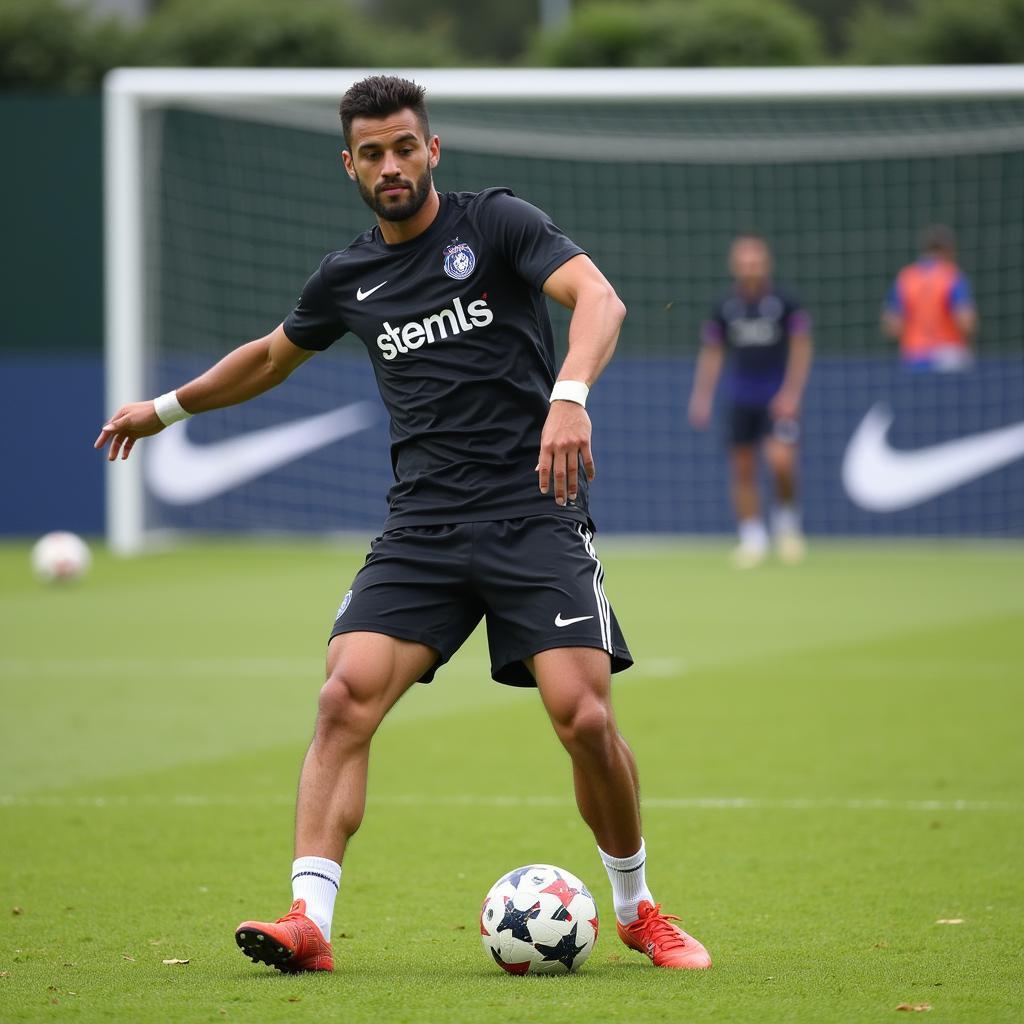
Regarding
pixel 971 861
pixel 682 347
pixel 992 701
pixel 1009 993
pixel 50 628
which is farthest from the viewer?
pixel 682 347

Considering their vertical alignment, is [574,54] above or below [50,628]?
above

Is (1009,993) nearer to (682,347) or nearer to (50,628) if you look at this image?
(50,628)

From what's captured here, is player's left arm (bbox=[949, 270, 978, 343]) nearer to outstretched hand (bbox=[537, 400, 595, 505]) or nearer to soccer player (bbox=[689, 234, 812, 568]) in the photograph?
soccer player (bbox=[689, 234, 812, 568])

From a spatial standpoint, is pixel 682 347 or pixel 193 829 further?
pixel 682 347

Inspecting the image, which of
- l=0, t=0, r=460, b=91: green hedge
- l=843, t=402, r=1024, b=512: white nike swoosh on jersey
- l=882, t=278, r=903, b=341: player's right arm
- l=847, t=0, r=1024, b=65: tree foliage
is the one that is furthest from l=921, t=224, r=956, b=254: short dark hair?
l=0, t=0, r=460, b=91: green hedge

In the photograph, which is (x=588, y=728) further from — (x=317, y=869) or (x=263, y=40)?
(x=263, y=40)

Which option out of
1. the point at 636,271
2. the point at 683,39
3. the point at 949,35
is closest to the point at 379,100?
the point at 636,271

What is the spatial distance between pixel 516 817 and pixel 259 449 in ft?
40.0

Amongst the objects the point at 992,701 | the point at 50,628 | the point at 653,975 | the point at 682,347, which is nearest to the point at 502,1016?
the point at 653,975

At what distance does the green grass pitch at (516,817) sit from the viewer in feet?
14.8

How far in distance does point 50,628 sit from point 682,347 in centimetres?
925

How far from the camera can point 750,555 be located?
653 inches

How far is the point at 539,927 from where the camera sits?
4672 millimetres

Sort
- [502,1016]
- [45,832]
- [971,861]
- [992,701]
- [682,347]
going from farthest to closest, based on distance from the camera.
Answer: [682,347]
[992,701]
[45,832]
[971,861]
[502,1016]
